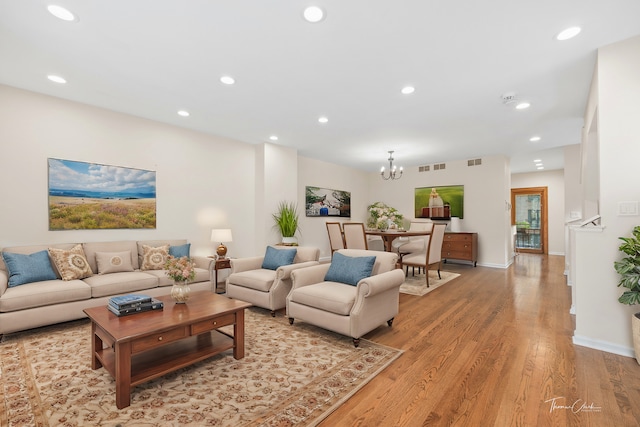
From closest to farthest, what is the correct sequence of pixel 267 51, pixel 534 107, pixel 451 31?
pixel 451 31 → pixel 267 51 → pixel 534 107

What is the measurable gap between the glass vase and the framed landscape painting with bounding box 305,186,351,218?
4.61 metres

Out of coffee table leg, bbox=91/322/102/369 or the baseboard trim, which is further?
the baseboard trim

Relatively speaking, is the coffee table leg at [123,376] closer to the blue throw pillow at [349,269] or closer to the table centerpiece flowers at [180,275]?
the table centerpiece flowers at [180,275]

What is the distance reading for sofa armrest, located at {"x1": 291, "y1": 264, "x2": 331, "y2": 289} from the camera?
3.27 metres

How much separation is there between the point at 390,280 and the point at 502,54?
7.66ft

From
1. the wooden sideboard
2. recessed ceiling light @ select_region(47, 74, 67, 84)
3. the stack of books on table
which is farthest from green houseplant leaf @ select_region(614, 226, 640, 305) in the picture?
recessed ceiling light @ select_region(47, 74, 67, 84)

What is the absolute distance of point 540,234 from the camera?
9281 mm

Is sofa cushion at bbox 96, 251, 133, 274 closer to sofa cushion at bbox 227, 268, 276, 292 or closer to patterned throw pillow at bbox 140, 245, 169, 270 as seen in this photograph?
patterned throw pillow at bbox 140, 245, 169, 270

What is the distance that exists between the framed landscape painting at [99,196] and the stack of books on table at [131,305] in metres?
2.12

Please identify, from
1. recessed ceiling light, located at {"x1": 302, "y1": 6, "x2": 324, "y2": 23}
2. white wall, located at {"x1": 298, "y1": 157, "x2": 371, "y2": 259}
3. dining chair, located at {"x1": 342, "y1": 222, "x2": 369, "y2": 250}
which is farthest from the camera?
white wall, located at {"x1": 298, "y1": 157, "x2": 371, "y2": 259}

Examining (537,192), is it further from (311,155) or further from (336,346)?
(336,346)

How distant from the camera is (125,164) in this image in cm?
426

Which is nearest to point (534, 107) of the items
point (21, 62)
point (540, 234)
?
point (21, 62)

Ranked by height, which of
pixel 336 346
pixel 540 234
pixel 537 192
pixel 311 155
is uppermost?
pixel 311 155
